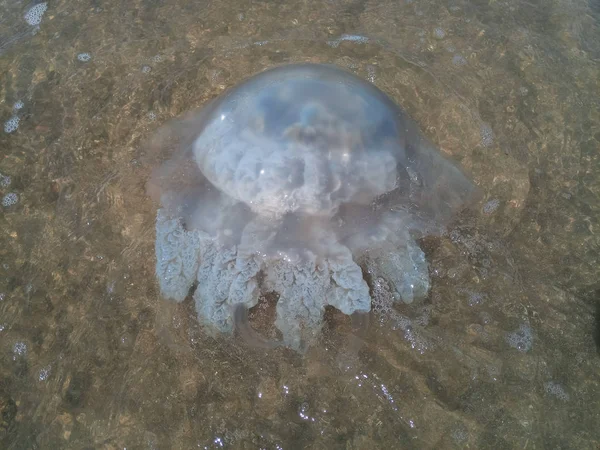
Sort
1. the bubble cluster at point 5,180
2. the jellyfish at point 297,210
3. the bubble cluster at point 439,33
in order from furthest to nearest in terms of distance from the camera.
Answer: the bubble cluster at point 439,33
the bubble cluster at point 5,180
the jellyfish at point 297,210

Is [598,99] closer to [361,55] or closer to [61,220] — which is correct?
[361,55]

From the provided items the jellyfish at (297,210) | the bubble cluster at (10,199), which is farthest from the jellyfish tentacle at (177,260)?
the bubble cluster at (10,199)

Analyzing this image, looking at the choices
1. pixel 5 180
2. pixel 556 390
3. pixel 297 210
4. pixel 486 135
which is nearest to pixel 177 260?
pixel 297 210

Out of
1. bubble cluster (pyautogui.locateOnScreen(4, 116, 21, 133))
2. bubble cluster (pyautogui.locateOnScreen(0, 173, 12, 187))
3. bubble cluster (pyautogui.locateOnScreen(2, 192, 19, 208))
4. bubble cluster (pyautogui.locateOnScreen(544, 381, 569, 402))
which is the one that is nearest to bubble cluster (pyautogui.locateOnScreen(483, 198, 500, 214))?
bubble cluster (pyautogui.locateOnScreen(544, 381, 569, 402))

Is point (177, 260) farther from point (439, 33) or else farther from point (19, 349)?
point (439, 33)

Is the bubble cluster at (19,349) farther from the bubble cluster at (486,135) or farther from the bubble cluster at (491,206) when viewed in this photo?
the bubble cluster at (486,135)

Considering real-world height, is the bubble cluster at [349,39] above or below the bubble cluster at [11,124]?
below

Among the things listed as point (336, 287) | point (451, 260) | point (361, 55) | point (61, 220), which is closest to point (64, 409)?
point (61, 220)
